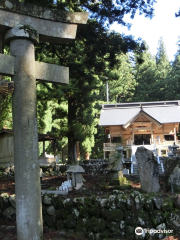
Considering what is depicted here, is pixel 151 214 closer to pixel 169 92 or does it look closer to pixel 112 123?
pixel 112 123

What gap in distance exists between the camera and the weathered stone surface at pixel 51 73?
476 centimetres

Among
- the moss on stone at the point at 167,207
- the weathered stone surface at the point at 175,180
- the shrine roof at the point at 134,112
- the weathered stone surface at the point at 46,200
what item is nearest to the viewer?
the moss on stone at the point at 167,207

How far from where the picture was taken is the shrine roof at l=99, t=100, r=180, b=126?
88.6 ft

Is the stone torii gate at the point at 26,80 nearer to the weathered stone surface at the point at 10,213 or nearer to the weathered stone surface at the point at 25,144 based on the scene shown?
the weathered stone surface at the point at 25,144

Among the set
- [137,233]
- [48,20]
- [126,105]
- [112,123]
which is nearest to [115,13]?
[48,20]

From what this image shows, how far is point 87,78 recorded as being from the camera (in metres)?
11.7

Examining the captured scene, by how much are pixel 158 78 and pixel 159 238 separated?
39.2 metres

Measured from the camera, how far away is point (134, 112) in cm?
2930

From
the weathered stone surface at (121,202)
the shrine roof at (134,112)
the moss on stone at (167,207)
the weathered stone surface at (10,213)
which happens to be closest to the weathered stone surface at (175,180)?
the moss on stone at (167,207)

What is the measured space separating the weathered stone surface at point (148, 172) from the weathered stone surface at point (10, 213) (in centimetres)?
383

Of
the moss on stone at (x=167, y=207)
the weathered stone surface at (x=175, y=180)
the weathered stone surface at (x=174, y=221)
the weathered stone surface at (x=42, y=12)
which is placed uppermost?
the weathered stone surface at (x=42, y=12)

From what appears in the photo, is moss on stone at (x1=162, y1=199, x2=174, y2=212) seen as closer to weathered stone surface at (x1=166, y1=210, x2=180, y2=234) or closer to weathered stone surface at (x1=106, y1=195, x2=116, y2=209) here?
weathered stone surface at (x1=166, y1=210, x2=180, y2=234)

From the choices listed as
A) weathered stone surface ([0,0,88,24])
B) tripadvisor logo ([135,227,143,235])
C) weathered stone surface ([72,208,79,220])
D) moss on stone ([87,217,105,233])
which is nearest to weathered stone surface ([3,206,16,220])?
weathered stone surface ([72,208,79,220])

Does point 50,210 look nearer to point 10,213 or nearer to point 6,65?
point 10,213
